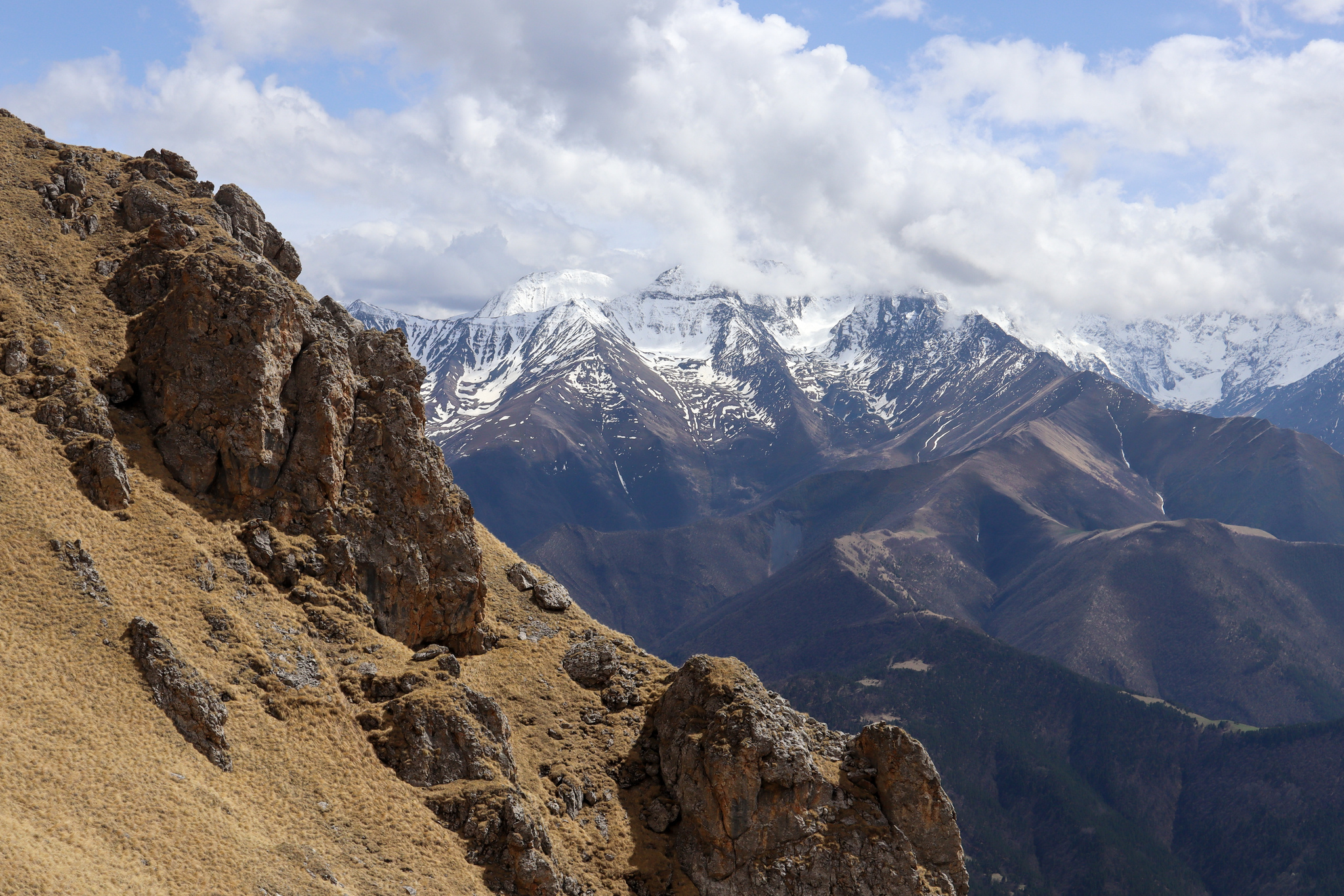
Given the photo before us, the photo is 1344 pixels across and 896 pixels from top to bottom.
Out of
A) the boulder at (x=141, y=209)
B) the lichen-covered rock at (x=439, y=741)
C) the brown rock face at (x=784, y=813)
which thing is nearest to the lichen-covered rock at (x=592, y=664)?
the brown rock face at (x=784, y=813)

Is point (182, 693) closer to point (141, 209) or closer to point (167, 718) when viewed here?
point (167, 718)

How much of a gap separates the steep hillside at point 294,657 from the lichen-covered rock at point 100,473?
16 centimetres

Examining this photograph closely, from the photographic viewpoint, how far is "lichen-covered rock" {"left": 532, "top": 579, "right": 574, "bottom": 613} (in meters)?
95.6

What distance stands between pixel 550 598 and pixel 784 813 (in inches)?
1242

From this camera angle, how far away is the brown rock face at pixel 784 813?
74.4 m

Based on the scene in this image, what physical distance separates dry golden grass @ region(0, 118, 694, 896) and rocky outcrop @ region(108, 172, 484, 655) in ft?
8.29

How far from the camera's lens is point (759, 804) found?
248ft

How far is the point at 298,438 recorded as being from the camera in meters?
80.4

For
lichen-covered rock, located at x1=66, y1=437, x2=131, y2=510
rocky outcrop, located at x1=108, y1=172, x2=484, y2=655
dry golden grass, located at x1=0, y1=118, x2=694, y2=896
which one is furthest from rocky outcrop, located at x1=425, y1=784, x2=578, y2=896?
lichen-covered rock, located at x1=66, y1=437, x2=131, y2=510

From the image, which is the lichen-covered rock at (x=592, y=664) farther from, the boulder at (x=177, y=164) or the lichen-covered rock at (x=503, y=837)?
the boulder at (x=177, y=164)

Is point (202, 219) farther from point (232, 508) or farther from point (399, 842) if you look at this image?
point (399, 842)

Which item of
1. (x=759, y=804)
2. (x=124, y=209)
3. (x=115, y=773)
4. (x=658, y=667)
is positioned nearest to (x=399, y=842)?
(x=115, y=773)

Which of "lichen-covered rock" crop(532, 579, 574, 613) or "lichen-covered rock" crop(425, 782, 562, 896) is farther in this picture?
"lichen-covered rock" crop(532, 579, 574, 613)

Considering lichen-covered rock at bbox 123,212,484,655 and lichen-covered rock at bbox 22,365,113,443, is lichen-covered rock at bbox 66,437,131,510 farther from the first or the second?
lichen-covered rock at bbox 123,212,484,655
